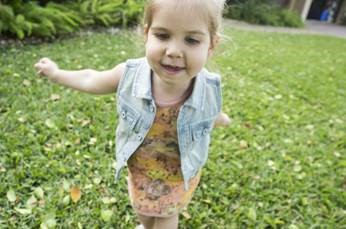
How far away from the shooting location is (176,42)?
4.51 ft

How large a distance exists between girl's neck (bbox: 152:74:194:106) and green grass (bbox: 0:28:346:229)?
0.37 metres

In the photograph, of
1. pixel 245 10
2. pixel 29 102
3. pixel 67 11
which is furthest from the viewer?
pixel 245 10

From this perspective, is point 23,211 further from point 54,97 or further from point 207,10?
point 207,10

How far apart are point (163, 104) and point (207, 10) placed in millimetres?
490

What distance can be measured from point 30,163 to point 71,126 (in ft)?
2.13

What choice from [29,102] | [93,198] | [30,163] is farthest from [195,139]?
Result: [29,102]

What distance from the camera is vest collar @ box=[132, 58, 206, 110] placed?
1.63 m

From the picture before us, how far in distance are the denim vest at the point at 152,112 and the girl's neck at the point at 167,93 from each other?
1.6 inches

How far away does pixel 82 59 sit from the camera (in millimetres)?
5203

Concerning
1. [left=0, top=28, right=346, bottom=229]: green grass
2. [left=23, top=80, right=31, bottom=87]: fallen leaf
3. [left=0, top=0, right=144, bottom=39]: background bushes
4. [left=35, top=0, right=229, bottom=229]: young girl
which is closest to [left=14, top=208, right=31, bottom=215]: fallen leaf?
[left=0, top=28, right=346, bottom=229]: green grass

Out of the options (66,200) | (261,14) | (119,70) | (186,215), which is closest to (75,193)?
(66,200)

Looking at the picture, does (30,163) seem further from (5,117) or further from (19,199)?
(5,117)

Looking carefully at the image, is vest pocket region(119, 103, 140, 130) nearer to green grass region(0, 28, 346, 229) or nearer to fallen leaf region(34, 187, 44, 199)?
green grass region(0, 28, 346, 229)

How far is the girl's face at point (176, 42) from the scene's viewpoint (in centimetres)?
134
